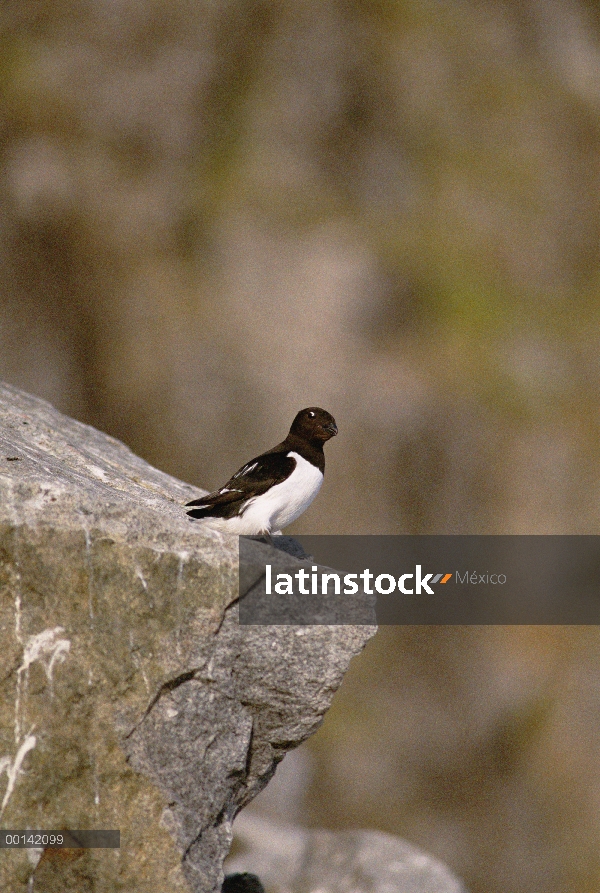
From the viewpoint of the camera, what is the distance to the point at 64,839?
6.61m

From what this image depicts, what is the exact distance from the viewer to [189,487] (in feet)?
34.0

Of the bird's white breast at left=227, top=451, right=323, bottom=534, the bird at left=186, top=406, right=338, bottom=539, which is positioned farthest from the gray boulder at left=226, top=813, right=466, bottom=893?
the bird's white breast at left=227, top=451, right=323, bottom=534

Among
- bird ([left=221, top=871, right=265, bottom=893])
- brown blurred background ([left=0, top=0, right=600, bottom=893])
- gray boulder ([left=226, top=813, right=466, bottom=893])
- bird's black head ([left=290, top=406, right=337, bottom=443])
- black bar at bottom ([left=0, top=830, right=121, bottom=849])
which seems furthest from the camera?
brown blurred background ([left=0, top=0, right=600, bottom=893])

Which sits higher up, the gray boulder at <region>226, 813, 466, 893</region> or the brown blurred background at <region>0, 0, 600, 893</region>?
the brown blurred background at <region>0, 0, 600, 893</region>

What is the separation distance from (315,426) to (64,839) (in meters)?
3.85

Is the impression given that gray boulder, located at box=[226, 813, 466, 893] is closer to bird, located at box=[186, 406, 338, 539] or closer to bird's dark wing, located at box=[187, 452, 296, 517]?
bird, located at box=[186, 406, 338, 539]

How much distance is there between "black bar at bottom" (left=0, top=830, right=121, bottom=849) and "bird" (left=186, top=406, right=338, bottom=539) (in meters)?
2.45

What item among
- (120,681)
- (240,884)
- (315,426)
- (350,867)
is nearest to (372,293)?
(350,867)

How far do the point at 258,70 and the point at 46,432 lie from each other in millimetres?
24928

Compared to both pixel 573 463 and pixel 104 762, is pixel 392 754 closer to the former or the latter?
pixel 573 463

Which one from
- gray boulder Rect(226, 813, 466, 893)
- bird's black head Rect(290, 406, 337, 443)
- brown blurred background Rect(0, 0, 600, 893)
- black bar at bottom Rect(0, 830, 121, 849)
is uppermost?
brown blurred background Rect(0, 0, 600, 893)

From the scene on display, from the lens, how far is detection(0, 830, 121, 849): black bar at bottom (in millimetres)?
6512

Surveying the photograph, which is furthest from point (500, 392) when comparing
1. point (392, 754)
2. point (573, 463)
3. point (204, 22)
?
point (204, 22)

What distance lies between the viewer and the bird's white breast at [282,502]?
8.28 meters
